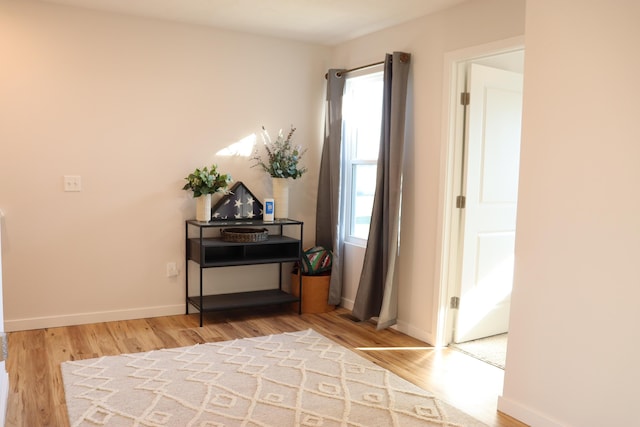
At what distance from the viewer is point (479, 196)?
3816 millimetres

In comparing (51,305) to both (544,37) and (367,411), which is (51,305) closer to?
(367,411)

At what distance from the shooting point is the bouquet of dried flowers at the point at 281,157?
4.61 metres

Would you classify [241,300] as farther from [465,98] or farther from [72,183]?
[465,98]

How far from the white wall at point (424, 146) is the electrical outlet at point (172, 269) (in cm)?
181

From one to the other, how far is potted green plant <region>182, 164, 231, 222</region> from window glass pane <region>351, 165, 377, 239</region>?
3.68 ft

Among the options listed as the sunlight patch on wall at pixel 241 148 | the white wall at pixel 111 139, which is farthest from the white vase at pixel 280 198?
the sunlight patch on wall at pixel 241 148

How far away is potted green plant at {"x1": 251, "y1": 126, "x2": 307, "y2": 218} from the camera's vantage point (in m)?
4.61

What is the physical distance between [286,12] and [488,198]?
1.95 meters

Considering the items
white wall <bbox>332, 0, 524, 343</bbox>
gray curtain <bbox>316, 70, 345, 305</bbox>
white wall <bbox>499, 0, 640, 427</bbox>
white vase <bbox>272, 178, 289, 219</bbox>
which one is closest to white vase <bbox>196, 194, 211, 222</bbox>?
white vase <bbox>272, 178, 289, 219</bbox>

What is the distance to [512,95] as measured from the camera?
389 centimetres

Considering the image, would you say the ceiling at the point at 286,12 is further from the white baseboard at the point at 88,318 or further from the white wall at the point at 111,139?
the white baseboard at the point at 88,318

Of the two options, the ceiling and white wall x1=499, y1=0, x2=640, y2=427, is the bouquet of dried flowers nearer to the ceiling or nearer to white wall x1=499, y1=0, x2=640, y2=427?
the ceiling

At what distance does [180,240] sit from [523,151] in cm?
281

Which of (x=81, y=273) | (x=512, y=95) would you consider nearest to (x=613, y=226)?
(x=512, y=95)
